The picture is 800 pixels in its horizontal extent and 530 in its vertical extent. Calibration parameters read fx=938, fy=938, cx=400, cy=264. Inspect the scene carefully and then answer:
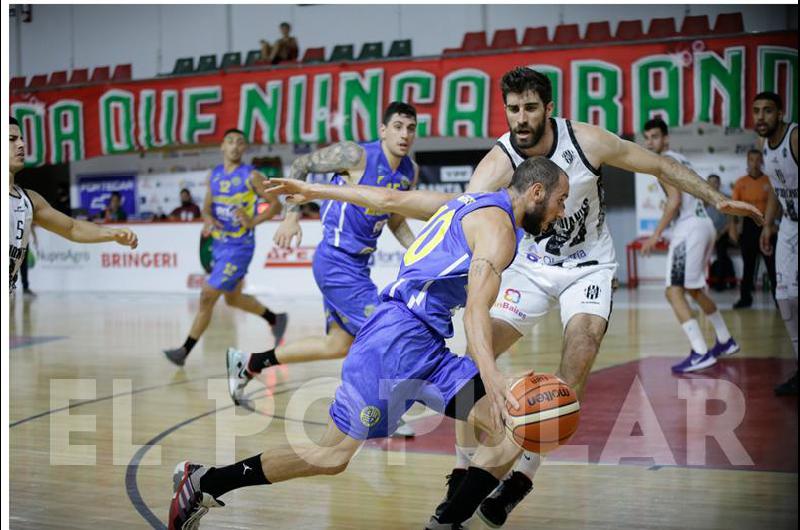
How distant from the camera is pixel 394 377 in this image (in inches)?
153

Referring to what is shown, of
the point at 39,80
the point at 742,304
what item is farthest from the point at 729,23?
the point at 39,80

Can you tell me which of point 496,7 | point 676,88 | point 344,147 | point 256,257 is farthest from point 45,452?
point 496,7

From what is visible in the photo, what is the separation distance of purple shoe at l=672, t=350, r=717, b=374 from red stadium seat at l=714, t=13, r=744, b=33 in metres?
8.61

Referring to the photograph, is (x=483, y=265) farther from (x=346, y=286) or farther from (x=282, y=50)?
(x=282, y=50)

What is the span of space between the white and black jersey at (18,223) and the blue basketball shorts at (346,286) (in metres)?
2.09

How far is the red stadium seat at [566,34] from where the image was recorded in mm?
16344

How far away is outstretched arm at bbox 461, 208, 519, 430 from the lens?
3.38 m

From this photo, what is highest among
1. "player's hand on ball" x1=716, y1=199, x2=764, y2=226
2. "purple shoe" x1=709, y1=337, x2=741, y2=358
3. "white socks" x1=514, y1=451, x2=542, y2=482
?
"player's hand on ball" x1=716, y1=199, x2=764, y2=226

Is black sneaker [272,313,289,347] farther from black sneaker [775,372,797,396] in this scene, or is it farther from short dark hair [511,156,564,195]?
short dark hair [511,156,564,195]

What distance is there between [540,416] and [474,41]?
15.1 m

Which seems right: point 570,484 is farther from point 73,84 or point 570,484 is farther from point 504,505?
point 73,84

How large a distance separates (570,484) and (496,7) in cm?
1440

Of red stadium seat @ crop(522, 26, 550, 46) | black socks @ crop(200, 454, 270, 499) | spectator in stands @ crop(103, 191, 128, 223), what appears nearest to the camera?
black socks @ crop(200, 454, 270, 499)

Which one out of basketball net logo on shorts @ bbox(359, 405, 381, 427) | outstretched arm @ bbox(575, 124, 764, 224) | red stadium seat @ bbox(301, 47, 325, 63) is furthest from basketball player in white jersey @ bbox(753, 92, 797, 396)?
red stadium seat @ bbox(301, 47, 325, 63)
